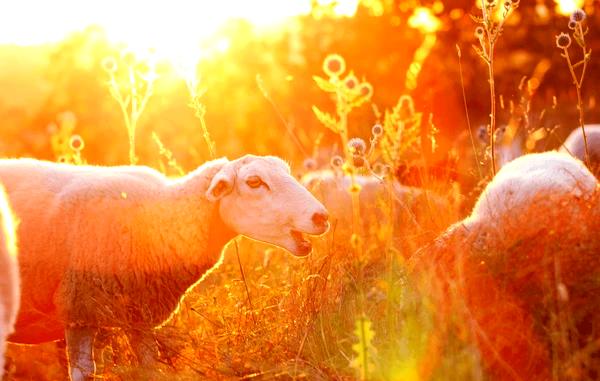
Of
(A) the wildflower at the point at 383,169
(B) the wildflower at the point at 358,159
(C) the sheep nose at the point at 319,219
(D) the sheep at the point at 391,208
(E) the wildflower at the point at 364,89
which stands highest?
(E) the wildflower at the point at 364,89

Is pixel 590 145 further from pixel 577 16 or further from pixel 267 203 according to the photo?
pixel 267 203

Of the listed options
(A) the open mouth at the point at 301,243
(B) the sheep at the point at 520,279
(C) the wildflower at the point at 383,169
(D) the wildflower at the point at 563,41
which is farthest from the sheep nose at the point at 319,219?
(D) the wildflower at the point at 563,41

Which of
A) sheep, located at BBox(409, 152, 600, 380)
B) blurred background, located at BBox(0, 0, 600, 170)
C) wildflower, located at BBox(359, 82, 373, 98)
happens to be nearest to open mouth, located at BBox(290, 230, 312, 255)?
wildflower, located at BBox(359, 82, 373, 98)

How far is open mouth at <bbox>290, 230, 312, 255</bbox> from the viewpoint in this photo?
5.00m

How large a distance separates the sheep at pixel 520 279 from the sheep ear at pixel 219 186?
5.37ft

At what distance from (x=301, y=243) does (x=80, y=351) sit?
4.86ft

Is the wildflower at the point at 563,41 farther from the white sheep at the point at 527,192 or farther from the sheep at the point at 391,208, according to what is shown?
the sheep at the point at 391,208

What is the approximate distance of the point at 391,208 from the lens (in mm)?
5418

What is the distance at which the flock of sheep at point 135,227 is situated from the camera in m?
4.86

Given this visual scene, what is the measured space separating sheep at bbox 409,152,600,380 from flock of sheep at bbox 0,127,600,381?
0.78m

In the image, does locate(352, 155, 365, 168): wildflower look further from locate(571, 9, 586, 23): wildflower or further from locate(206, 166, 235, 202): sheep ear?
locate(571, 9, 586, 23): wildflower

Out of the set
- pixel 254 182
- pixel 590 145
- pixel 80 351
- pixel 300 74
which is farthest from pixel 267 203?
pixel 300 74

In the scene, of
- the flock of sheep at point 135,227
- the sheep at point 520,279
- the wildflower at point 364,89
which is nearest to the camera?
the sheep at point 520,279

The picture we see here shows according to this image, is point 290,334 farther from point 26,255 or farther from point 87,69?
point 87,69
